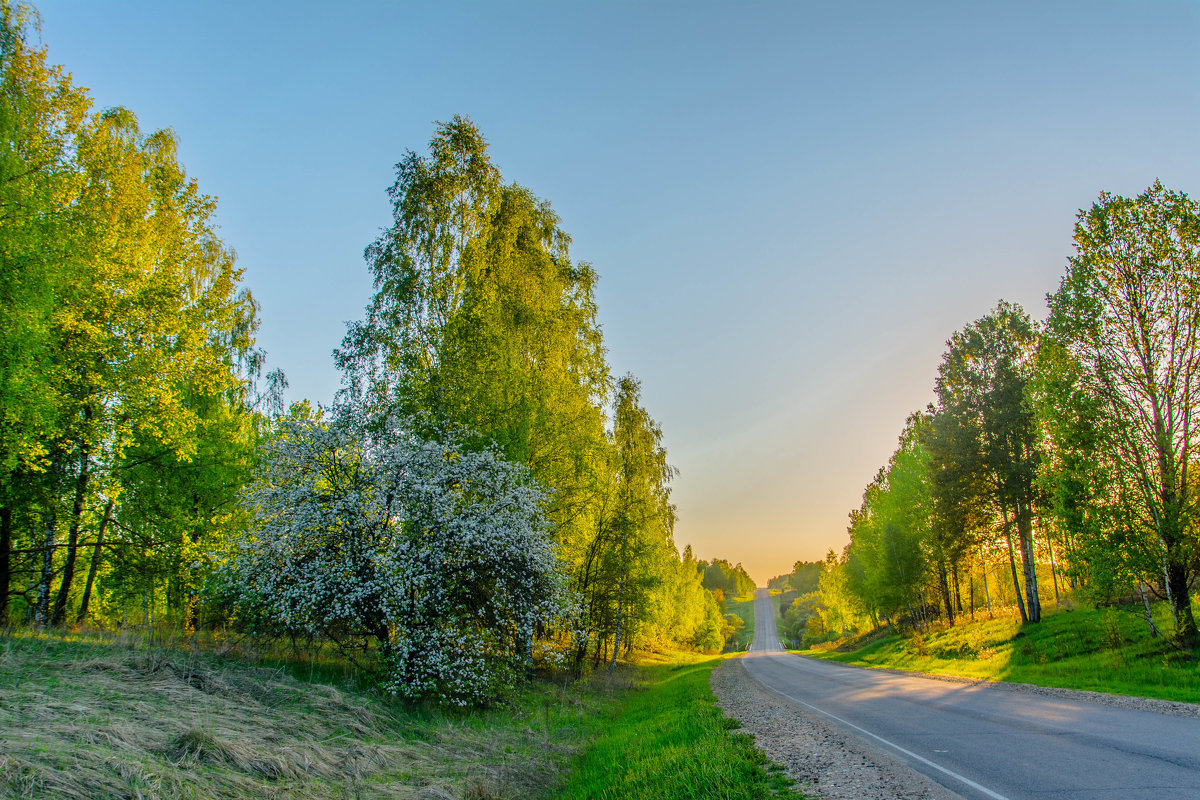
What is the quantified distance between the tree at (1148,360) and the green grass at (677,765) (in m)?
14.4

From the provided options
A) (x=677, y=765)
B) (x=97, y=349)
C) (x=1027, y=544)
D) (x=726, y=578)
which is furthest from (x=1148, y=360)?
(x=726, y=578)

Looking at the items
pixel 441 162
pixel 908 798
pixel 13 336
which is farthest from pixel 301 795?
pixel 441 162

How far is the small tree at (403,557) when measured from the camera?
1341cm

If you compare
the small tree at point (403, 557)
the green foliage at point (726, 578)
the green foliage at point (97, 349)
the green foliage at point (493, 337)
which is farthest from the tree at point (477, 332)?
the green foliage at point (726, 578)

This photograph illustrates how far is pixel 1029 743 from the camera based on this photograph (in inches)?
342

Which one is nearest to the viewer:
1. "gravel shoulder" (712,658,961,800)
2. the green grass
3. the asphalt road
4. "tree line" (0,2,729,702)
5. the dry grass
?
the dry grass

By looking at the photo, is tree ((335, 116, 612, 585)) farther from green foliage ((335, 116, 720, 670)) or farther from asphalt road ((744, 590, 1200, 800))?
asphalt road ((744, 590, 1200, 800))

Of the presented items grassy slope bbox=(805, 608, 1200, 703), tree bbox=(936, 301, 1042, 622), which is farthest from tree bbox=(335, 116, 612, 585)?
tree bbox=(936, 301, 1042, 622)

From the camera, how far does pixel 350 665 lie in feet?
49.9

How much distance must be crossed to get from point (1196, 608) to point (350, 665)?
26.3 meters

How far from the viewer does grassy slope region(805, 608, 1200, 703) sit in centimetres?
1433

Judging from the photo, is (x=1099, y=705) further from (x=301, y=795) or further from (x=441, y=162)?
(x=441, y=162)

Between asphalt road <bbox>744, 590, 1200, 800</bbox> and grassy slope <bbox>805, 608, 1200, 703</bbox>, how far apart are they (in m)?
2.74

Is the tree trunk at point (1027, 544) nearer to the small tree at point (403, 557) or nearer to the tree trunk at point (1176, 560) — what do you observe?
the tree trunk at point (1176, 560)
